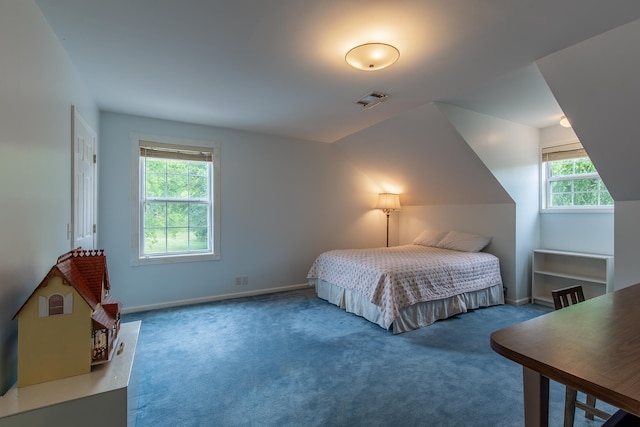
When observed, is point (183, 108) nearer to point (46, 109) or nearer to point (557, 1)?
point (46, 109)

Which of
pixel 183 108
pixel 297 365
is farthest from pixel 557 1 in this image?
pixel 183 108

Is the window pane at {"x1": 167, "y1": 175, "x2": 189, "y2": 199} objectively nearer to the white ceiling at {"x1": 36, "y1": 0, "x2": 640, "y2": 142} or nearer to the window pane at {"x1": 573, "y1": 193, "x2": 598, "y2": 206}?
the white ceiling at {"x1": 36, "y1": 0, "x2": 640, "y2": 142}

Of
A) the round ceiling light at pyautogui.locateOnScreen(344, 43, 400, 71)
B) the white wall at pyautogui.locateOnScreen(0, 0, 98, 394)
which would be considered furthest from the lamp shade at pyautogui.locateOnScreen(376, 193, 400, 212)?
the white wall at pyautogui.locateOnScreen(0, 0, 98, 394)

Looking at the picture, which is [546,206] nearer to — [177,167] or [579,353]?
[579,353]

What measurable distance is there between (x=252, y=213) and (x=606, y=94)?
3868 mm

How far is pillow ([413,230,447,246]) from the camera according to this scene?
188 inches

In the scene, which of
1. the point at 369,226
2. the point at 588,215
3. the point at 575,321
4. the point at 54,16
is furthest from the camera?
the point at 369,226

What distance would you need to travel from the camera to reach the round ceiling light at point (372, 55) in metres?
1.98

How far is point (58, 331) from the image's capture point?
127 centimetres

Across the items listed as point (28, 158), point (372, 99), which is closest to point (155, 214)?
point (28, 158)

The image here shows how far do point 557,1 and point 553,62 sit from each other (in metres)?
0.76

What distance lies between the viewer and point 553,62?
2.28 meters

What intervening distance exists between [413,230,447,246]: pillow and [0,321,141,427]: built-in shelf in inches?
171

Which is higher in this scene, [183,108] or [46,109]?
[183,108]
